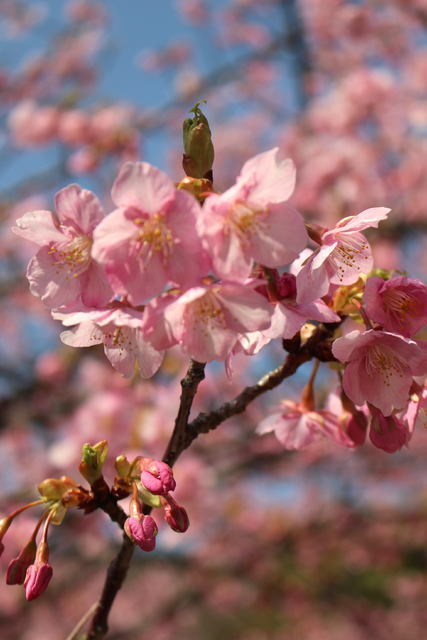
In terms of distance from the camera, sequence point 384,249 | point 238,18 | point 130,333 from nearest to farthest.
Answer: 1. point 130,333
2. point 384,249
3. point 238,18

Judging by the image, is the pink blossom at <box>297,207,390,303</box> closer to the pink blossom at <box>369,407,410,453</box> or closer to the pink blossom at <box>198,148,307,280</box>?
the pink blossom at <box>198,148,307,280</box>

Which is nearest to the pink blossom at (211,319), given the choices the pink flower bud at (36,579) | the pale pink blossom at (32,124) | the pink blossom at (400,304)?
the pink blossom at (400,304)

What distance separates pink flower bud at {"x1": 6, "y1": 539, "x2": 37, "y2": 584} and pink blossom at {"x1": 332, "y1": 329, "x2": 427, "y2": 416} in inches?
23.7

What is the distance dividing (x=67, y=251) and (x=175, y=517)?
48cm

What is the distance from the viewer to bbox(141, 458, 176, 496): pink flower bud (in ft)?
2.95

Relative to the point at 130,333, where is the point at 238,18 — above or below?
below

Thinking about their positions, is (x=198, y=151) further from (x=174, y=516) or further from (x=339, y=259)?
(x=174, y=516)

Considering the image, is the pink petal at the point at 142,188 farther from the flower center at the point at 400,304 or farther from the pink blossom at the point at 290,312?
the flower center at the point at 400,304

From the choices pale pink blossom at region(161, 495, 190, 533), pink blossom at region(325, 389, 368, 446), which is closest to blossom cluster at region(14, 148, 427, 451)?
pink blossom at region(325, 389, 368, 446)

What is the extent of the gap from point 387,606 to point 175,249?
19.6 ft

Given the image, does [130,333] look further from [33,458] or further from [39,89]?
[39,89]

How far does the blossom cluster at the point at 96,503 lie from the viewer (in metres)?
0.90

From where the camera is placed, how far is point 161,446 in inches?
125

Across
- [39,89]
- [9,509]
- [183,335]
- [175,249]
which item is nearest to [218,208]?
[175,249]
